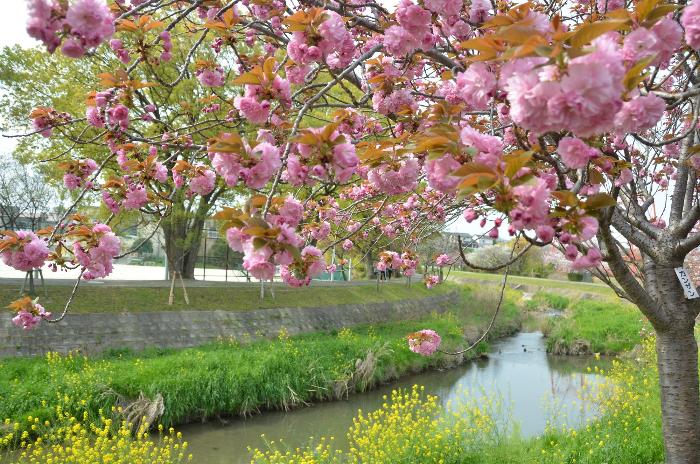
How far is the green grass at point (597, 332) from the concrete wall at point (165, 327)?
5.45 metres

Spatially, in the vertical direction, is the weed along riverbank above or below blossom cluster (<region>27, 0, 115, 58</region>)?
below

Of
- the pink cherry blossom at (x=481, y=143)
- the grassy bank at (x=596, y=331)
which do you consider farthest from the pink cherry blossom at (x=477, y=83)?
the grassy bank at (x=596, y=331)

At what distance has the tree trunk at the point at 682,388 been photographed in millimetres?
2918

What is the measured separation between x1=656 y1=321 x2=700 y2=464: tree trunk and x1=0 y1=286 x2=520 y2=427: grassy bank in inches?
241

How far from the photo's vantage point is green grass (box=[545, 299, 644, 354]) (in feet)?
45.0

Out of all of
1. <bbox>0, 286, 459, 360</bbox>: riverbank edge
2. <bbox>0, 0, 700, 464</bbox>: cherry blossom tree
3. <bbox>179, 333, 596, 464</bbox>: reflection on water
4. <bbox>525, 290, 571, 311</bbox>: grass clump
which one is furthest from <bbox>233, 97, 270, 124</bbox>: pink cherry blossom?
<bbox>525, 290, 571, 311</bbox>: grass clump

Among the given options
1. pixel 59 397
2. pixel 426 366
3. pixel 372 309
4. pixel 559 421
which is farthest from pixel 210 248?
pixel 559 421

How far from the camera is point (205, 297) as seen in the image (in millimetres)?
11344

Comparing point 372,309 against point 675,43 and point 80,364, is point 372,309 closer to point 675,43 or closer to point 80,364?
point 80,364

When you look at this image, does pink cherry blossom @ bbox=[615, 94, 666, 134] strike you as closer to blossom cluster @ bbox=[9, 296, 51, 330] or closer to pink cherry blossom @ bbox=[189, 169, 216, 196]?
pink cherry blossom @ bbox=[189, 169, 216, 196]

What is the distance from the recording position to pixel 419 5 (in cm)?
188

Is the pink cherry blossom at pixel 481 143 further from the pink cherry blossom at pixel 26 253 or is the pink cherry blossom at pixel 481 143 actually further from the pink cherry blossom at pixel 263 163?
the pink cherry blossom at pixel 26 253

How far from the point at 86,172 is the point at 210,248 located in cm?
1703

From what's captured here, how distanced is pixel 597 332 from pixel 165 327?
12.1 meters
